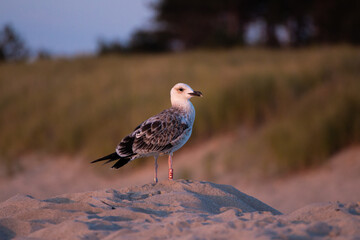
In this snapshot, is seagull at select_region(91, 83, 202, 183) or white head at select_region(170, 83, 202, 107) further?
white head at select_region(170, 83, 202, 107)

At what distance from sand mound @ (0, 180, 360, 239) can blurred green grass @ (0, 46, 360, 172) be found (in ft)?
14.7

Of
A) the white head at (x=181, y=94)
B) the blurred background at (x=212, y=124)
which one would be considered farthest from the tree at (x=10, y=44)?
the white head at (x=181, y=94)

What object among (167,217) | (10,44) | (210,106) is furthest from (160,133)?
(10,44)

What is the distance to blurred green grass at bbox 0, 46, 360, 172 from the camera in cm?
893

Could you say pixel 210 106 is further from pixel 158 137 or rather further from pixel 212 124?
pixel 158 137

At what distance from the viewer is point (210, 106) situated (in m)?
10.7

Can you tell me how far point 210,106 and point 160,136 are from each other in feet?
20.0

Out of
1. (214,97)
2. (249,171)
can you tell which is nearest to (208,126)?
(214,97)

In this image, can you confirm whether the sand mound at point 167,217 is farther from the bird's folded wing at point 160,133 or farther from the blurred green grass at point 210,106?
the blurred green grass at point 210,106

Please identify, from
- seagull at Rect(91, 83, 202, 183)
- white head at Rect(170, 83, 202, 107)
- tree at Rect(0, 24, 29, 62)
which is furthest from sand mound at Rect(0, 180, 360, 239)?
tree at Rect(0, 24, 29, 62)

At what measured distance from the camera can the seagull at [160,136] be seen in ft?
15.1

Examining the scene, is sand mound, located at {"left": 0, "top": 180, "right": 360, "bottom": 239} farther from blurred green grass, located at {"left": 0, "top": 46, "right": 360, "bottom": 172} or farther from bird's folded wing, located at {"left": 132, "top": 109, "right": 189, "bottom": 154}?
blurred green grass, located at {"left": 0, "top": 46, "right": 360, "bottom": 172}

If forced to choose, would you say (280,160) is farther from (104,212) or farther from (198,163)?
(104,212)

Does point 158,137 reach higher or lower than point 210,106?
lower
